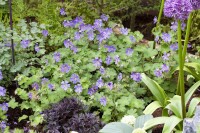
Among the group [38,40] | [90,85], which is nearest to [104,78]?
[90,85]

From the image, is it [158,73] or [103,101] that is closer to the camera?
[103,101]

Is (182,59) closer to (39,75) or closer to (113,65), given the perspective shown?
(113,65)

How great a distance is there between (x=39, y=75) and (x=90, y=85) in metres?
0.47

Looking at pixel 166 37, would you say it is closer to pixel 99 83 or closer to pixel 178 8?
pixel 99 83

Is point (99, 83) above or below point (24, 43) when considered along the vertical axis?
below

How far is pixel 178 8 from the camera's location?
88.3 inches

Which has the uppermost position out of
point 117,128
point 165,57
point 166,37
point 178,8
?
point 178,8

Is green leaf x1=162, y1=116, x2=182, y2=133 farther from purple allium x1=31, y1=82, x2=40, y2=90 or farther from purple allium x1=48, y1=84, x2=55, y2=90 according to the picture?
purple allium x1=31, y1=82, x2=40, y2=90

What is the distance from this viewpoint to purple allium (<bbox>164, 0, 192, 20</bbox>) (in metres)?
2.23

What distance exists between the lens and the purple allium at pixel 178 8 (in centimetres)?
223

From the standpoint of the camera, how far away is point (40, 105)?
129 inches

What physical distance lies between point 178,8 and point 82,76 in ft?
4.86

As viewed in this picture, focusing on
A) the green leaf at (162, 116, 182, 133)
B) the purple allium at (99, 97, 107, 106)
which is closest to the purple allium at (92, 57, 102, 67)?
the purple allium at (99, 97, 107, 106)

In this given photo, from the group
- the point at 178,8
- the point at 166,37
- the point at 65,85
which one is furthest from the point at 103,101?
the point at 178,8
